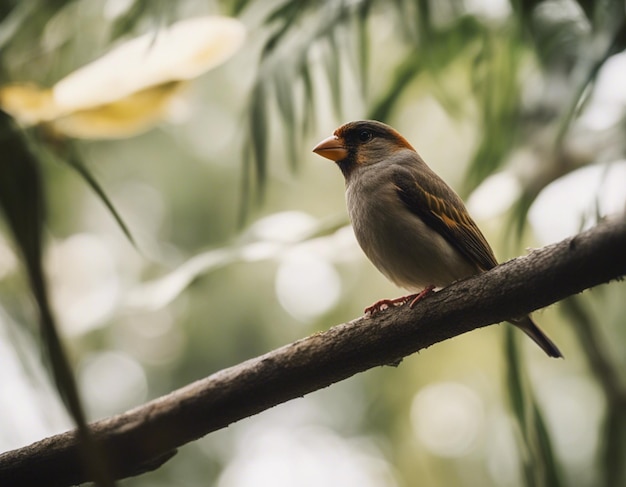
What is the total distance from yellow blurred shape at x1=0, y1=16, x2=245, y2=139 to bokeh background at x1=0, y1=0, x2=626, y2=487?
0.02 meters

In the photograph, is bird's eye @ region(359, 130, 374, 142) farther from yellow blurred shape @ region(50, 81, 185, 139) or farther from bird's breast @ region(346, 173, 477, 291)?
yellow blurred shape @ region(50, 81, 185, 139)

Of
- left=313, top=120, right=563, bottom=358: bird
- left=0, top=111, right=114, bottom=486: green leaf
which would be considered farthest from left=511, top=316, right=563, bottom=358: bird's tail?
left=0, top=111, right=114, bottom=486: green leaf

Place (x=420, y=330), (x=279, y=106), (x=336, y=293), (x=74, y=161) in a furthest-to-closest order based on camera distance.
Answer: (x=336, y=293)
(x=279, y=106)
(x=420, y=330)
(x=74, y=161)

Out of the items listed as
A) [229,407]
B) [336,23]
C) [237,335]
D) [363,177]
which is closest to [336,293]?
[237,335]

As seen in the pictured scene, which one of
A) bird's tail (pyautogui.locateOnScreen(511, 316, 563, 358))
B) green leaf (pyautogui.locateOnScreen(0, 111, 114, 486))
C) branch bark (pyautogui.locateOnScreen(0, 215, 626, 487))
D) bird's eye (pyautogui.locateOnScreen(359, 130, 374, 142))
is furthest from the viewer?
bird's eye (pyautogui.locateOnScreen(359, 130, 374, 142))

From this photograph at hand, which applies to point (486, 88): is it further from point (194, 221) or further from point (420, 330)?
point (194, 221)

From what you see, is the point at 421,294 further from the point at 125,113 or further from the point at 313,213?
the point at 313,213

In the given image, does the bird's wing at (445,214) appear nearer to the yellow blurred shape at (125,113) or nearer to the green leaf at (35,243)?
the yellow blurred shape at (125,113)

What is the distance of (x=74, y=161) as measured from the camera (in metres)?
1.27

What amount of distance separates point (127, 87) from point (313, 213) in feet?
10.3

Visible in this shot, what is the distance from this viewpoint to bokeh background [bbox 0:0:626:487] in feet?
7.56

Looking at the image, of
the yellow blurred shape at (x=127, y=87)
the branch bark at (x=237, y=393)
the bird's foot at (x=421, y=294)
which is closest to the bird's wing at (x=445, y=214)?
the bird's foot at (x=421, y=294)

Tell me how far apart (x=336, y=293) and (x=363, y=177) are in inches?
72.2

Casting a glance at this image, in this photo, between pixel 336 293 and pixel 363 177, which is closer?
pixel 363 177
